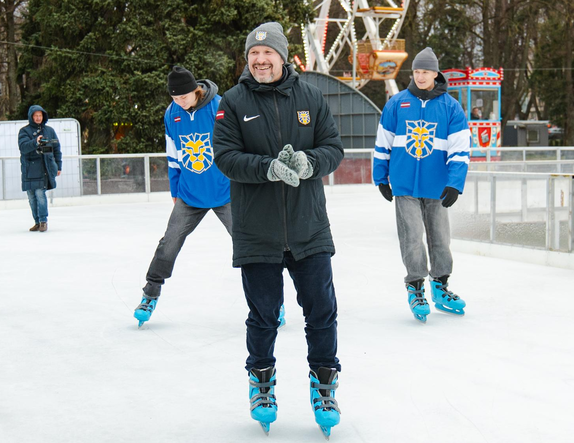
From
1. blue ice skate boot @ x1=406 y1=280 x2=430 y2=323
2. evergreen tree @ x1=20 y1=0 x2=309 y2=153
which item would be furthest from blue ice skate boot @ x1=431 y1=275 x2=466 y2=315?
evergreen tree @ x1=20 y1=0 x2=309 y2=153

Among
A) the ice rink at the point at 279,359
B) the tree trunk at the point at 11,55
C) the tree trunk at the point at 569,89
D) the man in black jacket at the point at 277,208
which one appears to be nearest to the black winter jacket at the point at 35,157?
the ice rink at the point at 279,359

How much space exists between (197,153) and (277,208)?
1.92m

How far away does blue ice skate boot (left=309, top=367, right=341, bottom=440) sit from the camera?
3260mm

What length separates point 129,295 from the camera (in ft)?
21.8

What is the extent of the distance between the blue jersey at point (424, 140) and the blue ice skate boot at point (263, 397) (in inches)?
90.7

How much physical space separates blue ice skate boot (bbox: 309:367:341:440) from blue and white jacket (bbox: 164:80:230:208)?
203cm

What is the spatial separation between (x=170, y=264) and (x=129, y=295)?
1445mm

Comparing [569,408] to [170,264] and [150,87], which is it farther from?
[150,87]

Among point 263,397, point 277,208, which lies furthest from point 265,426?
point 277,208

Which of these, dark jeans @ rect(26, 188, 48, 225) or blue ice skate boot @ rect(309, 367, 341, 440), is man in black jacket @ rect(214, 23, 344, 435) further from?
dark jeans @ rect(26, 188, 48, 225)

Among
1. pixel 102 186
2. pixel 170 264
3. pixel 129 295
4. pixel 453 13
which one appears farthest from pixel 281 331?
pixel 453 13

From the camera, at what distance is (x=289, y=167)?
10.3 ft

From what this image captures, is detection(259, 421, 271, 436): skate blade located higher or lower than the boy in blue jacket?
lower

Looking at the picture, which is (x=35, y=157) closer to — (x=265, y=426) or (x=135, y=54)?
(x=265, y=426)
